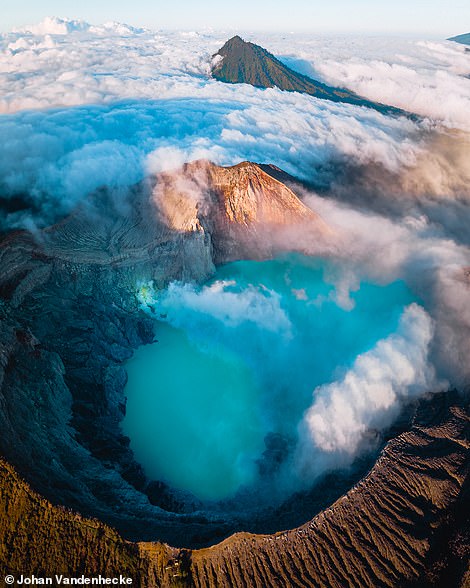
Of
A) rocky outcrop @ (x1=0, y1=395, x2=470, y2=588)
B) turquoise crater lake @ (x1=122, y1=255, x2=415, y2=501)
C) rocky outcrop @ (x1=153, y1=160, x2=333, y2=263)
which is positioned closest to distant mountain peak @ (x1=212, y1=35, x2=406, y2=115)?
rocky outcrop @ (x1=153, y1=160, x2=333, y2=263)

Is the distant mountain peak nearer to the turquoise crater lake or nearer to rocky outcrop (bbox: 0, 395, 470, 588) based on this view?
the turquoise crater lake

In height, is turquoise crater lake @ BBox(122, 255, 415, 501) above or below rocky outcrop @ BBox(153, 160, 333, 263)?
below

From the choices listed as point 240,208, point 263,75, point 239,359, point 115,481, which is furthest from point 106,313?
point 263,75

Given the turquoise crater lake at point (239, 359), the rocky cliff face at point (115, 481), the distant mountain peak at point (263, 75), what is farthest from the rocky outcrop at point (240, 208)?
the distant mountain peak at point (263, 75)

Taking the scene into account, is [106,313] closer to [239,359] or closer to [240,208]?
[239,359]

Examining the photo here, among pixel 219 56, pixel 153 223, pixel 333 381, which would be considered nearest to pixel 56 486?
pixel 333 381

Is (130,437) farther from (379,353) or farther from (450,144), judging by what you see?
(450,144)

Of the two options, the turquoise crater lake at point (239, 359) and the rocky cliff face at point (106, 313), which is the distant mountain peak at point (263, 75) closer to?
the rocky cliff face at point (106, 313)

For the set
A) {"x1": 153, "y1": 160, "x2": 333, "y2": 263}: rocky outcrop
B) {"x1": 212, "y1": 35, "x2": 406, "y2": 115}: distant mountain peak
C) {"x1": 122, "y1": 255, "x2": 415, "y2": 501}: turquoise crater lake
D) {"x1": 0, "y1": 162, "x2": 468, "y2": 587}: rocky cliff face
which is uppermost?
{"x1": 212, "y1": 35, "x2": 406, "y2": 115}: distant mountain peak
